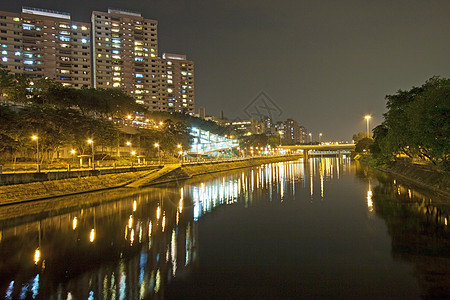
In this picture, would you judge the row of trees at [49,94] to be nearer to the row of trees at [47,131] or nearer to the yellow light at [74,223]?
the row of trees at [47,131]

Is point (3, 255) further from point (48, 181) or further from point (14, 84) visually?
point (14, 84)

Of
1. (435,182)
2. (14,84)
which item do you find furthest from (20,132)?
(435,182)

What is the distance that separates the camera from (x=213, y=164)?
228 ft

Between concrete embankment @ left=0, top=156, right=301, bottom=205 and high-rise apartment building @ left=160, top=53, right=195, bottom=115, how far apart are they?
318ft

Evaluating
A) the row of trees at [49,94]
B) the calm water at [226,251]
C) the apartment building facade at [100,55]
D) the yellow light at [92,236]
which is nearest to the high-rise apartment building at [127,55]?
the apartment building facade at [100,55]

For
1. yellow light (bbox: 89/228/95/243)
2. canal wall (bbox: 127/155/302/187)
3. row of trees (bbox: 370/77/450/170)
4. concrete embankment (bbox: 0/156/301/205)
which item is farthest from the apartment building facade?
row of trees (bbox: 370/77/450/170)

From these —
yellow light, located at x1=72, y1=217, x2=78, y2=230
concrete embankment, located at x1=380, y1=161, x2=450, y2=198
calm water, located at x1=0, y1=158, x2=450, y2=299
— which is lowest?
calm water, located at x1=0, y1=158, x2=450, y2=299

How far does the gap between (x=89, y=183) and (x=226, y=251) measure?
25.2 m

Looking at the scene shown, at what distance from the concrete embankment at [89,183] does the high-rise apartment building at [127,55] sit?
285 ft

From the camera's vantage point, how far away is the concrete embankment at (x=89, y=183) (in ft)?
87.9

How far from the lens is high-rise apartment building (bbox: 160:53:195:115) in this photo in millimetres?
150875

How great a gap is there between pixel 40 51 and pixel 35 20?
11.1 m

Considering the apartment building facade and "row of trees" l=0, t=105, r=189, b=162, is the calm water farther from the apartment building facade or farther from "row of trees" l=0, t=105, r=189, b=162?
the apartment building facade

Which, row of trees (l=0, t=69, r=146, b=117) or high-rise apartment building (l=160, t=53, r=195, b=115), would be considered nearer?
row of trees (l=0, t=69, r=146, b=117)
